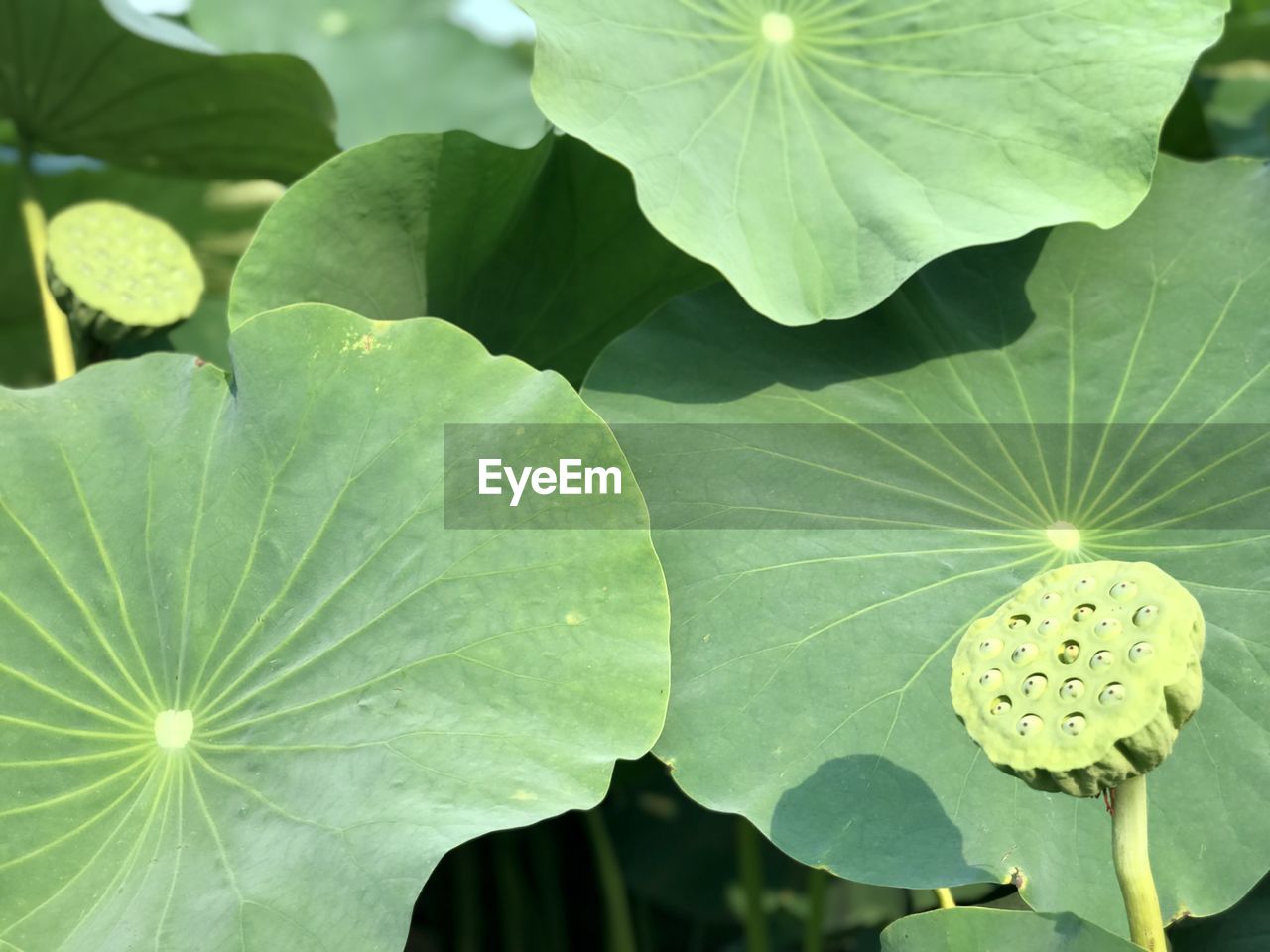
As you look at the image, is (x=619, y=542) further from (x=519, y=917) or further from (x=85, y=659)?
(x=519, y=917)

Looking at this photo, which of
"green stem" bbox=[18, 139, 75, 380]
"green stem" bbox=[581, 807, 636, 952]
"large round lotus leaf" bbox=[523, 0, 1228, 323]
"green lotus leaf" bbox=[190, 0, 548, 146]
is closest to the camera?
"large round lotus leaf" bbox=[523, 0, 1228, 323]

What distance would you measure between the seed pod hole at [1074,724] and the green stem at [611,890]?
93 centimetres

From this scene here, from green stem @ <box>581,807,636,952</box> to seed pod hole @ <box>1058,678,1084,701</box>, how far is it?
36.6 inches

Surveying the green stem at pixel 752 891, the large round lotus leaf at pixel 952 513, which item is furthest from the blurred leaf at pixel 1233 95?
the green stem at pixel 752 891

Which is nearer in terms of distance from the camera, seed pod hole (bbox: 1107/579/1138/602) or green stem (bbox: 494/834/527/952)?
seed pod hole (bbox: 1107/579/1138/602)

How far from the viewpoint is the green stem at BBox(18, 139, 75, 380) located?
49.4 inches

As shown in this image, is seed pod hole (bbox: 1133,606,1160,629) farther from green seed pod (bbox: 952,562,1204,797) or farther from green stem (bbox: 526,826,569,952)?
green stem (bbox: 526,826,569,952)

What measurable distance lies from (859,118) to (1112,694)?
668mm

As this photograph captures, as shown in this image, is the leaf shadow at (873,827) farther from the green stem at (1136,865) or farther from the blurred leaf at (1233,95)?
the blurred leaf at (1233,95)

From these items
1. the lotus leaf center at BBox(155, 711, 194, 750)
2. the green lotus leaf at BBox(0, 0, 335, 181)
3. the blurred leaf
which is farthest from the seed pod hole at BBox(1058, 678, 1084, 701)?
the blurred leaf

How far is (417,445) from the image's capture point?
0.94m

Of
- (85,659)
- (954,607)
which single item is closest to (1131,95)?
(954,607)

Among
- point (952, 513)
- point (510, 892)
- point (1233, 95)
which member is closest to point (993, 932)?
point (952, 513)

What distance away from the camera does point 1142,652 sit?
61 cm
